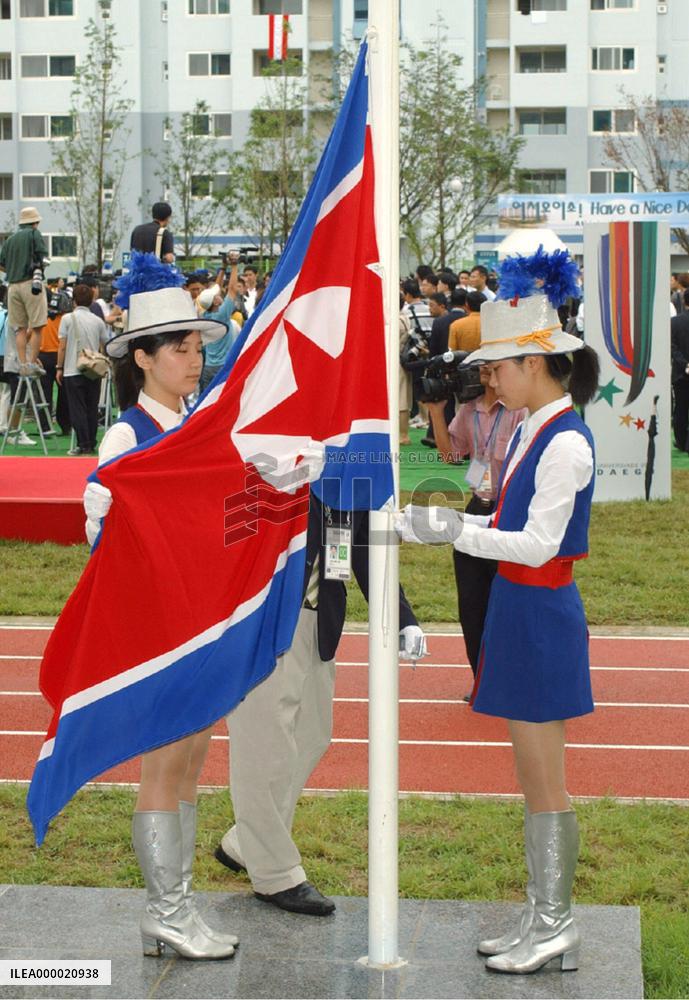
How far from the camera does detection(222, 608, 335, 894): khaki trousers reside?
16.0 feet

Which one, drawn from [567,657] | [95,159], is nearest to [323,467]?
[567,657]

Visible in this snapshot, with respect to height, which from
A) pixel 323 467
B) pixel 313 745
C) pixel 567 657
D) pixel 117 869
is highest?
pixel 323 467

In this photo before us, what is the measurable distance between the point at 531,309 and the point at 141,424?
4.13ft

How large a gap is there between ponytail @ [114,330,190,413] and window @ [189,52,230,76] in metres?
57.1

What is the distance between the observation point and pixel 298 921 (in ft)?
15.8

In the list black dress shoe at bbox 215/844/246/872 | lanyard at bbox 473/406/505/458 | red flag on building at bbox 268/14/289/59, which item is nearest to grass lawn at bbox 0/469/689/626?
lanyard at bbox 473/406/505/458

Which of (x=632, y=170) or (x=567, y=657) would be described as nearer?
(x=567, y=657)

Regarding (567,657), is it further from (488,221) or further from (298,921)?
(488,221)

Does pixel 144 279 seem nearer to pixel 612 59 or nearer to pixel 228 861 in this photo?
pixel 228 861

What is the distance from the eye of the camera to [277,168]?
46.9 m

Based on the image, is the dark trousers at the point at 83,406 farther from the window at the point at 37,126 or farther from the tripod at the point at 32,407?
the window at the point at 37,126

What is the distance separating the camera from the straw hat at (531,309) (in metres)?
4.47

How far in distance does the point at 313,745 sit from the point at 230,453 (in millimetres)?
1149

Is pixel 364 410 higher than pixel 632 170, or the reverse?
pixel 632 170
